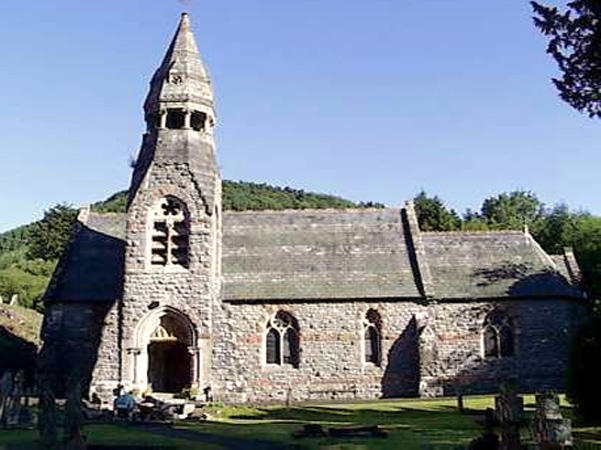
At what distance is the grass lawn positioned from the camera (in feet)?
69.6

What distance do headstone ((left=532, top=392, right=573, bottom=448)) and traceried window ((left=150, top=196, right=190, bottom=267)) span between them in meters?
25.9

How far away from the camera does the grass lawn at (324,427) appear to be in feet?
69.6

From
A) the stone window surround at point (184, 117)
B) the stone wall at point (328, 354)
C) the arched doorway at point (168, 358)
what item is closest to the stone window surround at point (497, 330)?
the stone wall at point (328, 354)

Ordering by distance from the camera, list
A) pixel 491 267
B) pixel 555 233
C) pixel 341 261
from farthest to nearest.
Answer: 1. pixel 555 233
2. pixel 491 267
3. pixel 341 261

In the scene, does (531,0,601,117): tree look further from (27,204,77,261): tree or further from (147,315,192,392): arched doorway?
(27,204,77,261): tree

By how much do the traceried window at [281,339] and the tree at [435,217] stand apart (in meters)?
36.3

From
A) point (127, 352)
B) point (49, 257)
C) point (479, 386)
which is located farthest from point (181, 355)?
point (49, 257)

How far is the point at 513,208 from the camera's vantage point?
339ft

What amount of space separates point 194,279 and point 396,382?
1076 cm

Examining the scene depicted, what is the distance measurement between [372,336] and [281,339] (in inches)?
173

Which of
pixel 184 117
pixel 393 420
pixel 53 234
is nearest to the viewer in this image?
pixel 393 420

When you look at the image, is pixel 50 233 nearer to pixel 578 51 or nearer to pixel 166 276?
pixel 166 276

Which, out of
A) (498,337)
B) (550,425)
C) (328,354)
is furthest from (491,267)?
(550,425)

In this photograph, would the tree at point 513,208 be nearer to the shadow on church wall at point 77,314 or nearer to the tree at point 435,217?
the tree at point 435,217
